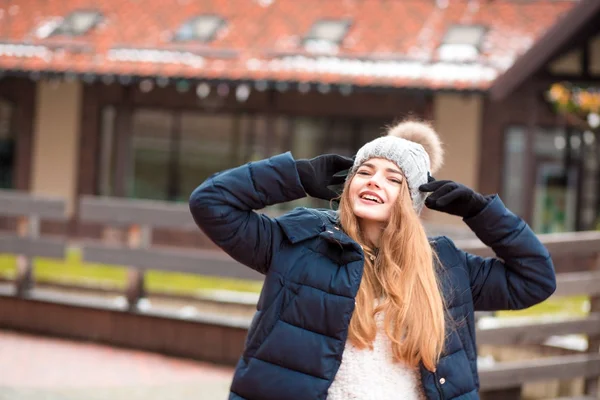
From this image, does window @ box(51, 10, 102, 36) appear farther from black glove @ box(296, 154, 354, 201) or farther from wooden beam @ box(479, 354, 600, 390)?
black glove @ box(296, 154, 354, 201)

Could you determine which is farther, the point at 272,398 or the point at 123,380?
the point at 123,380

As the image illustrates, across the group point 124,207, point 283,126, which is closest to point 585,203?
point 283,126

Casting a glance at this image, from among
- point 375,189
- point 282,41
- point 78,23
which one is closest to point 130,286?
point 375,189

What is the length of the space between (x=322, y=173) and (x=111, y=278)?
8.38 metres

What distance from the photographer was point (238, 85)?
1388 cm

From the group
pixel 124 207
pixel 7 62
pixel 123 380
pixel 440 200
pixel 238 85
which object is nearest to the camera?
pixel 440 200

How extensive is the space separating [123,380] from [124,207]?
173 cm

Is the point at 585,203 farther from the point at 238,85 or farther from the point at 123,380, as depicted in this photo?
the point at 123,380

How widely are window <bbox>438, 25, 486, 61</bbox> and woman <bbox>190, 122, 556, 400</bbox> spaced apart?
11.5m

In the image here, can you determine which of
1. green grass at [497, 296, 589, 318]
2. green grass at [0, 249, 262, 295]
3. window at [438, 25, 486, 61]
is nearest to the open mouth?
green grass at [497, 296, 589, 318]

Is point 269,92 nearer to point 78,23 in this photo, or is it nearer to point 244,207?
point 78,23

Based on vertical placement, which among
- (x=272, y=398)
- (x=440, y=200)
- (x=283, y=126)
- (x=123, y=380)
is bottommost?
(x=123, y=380)

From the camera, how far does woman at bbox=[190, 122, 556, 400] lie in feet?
8.36

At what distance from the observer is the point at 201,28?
15734mm
